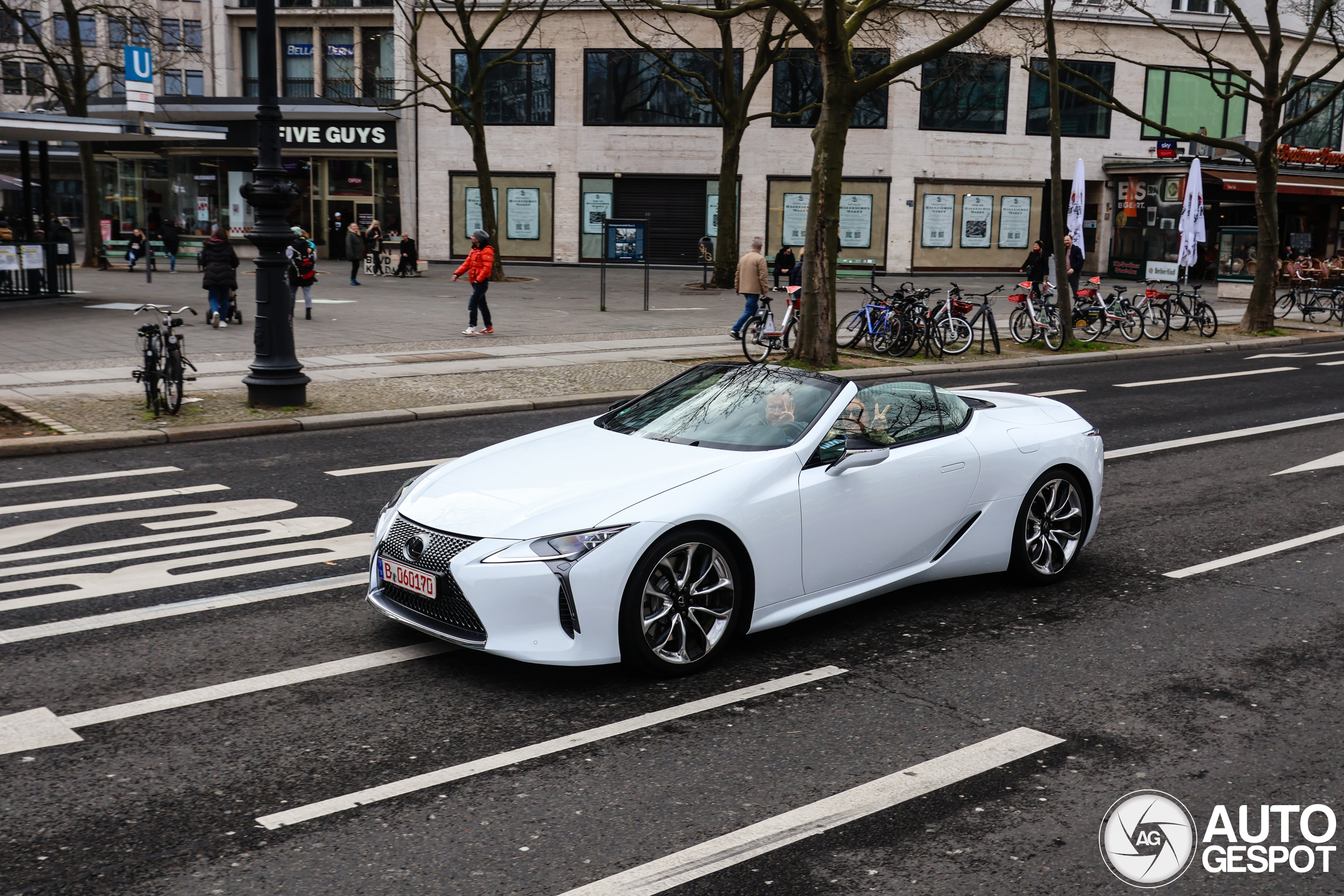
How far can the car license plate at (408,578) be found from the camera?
5543 mm

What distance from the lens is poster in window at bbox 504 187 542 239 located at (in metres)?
44.0

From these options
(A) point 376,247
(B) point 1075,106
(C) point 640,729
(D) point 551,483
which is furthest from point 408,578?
(B) point 1075,106

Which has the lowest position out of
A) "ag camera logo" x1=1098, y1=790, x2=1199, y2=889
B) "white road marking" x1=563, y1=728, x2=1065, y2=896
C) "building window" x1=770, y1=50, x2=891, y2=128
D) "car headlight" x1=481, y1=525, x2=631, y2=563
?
"ag camera logo" x1=1098, y1=790, x2=1199, y2=889

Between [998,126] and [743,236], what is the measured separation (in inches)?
394

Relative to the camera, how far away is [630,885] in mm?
3871

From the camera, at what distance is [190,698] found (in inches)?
211

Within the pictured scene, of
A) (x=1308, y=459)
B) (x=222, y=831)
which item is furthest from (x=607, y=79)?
(x=222, y=831)

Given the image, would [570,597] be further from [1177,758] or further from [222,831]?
[1177,758]

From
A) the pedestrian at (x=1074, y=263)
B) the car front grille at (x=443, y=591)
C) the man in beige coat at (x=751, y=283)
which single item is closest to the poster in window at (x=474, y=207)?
the pedestrian at (x=1074, y=263)

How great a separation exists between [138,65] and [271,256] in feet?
55.7

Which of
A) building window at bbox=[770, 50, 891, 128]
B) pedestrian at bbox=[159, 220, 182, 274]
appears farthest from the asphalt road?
building window at bbox=[770, 50, 891, 128]

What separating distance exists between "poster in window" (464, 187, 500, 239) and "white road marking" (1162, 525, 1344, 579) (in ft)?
125

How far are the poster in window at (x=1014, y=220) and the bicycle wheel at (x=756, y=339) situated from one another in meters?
27.2

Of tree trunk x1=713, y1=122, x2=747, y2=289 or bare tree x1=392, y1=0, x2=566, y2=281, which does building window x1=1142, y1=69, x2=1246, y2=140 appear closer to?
tree trunk x1=713, y1=122, x2=747, y2=289
